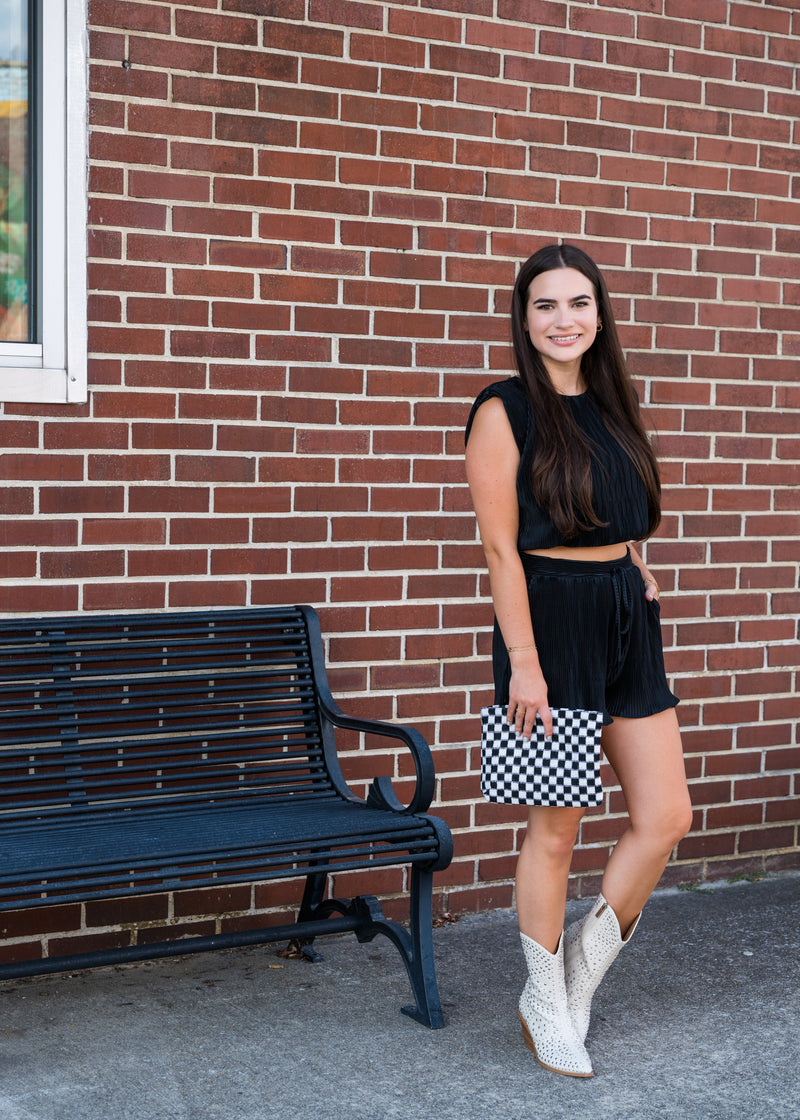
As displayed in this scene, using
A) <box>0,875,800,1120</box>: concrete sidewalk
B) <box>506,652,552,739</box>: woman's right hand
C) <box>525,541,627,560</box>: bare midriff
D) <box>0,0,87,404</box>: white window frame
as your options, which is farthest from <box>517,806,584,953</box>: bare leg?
<box>0,0,87,404</box>: white window frame

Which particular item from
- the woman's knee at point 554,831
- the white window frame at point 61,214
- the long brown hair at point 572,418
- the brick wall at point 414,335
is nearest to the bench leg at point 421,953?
the woman's knee at point 554,831

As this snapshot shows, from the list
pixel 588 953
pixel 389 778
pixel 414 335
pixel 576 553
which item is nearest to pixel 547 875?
pixel 588 953

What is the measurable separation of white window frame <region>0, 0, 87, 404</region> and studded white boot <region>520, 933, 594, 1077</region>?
2.02m

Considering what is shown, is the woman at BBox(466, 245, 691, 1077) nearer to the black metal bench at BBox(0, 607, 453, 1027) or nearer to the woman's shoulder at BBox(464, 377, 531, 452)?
the woman's shoulder at BBox(464, 377, 531, 452)

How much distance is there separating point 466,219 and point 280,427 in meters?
0.97

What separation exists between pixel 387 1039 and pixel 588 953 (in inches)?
23.0

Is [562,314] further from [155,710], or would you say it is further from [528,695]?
[155,710]

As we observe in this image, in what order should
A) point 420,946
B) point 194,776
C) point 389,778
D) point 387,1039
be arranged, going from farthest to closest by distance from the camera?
1. point 194,776
2. point 389,778
3. point 420,946
4. point 387,1039

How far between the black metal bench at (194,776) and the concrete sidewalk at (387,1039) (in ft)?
0.63

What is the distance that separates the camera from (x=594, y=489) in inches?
126

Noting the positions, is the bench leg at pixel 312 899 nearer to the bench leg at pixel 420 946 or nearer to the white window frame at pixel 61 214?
the bench leg at pixel 420 946

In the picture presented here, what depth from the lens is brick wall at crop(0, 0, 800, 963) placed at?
3.95 m

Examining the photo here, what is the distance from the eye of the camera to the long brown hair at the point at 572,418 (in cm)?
316

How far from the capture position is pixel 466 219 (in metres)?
4.43
